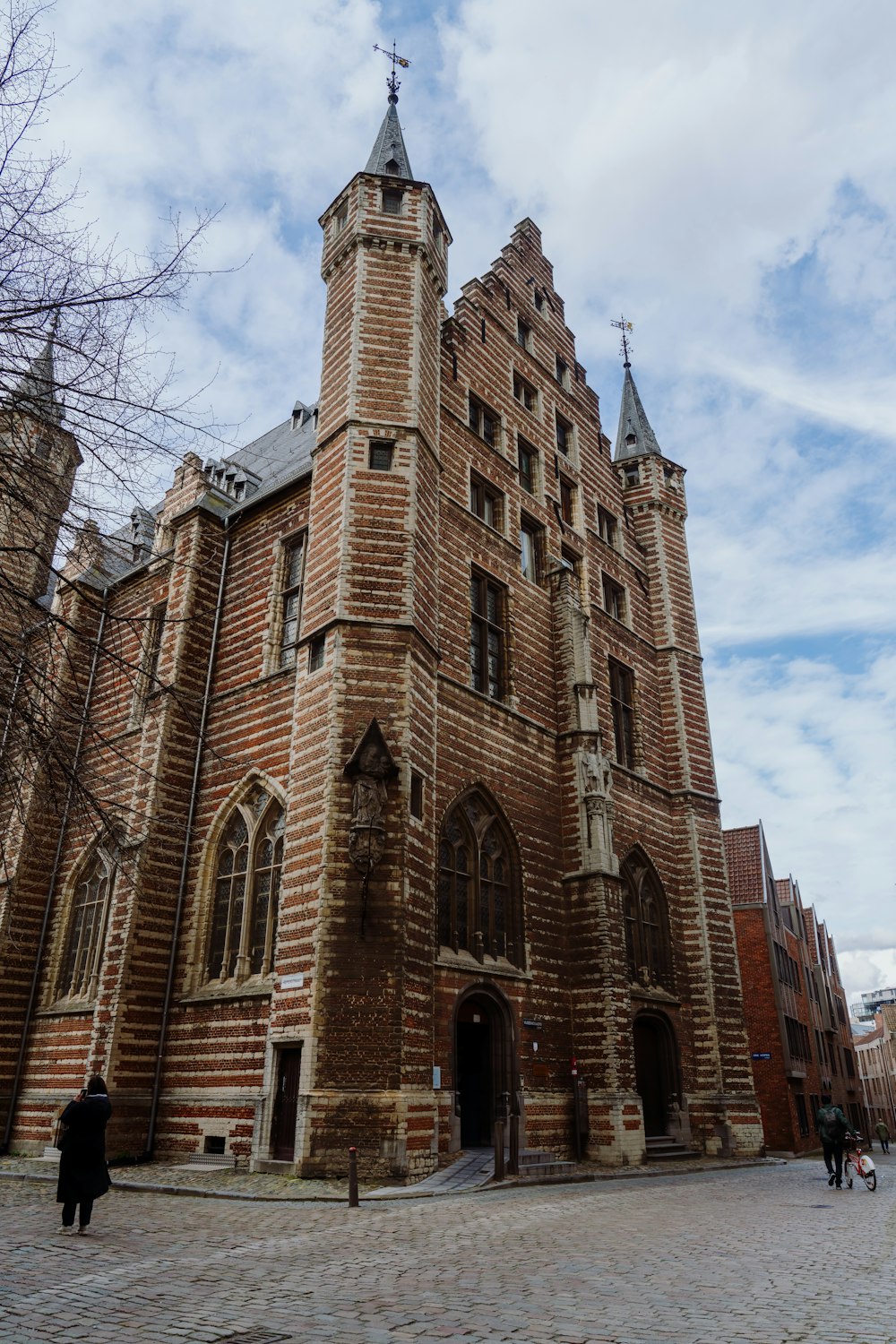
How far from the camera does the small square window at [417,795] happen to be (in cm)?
1559

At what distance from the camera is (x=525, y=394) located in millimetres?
26047

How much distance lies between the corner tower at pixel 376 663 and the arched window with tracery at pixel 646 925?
844 centimetres

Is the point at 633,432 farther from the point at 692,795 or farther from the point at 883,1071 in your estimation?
the point at 883,1071

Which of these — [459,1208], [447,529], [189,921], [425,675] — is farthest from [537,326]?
[459,1208]

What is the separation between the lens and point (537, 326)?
89.7ft

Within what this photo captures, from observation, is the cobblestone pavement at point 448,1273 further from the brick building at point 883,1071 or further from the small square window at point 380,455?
the brick building at point 883,1071

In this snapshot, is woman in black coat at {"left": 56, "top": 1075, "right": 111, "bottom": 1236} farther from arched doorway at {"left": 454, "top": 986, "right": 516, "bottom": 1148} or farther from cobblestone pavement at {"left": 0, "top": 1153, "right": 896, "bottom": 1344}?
arched doorway at {"left": 454, "top": 986, "right": 516, "bottom": 1148}

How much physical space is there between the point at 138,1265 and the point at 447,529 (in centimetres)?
1506

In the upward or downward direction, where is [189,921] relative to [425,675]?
downward

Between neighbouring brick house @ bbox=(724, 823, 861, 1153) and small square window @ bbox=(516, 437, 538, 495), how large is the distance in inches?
683

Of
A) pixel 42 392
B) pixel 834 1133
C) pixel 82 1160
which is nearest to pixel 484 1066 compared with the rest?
pixel 834 1133

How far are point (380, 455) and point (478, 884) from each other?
8.68 meters

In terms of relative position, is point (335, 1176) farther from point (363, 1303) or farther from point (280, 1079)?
point (363, 1303)

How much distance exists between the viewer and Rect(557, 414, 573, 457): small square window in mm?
27303
